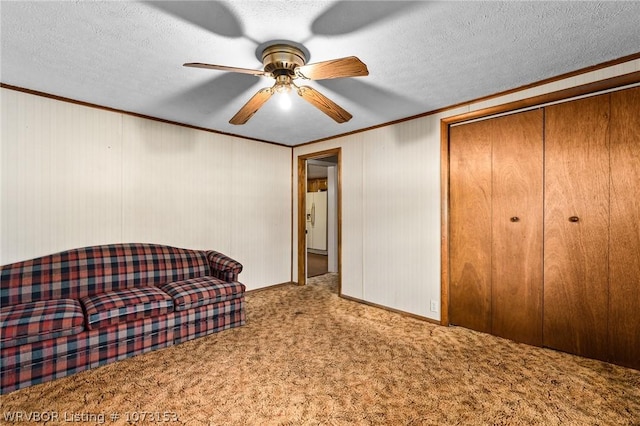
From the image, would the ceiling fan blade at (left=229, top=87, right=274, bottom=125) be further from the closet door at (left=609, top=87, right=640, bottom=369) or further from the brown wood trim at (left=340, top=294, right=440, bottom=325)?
the brown wood trim at (left=340, top=294, right=440, bottom=325)

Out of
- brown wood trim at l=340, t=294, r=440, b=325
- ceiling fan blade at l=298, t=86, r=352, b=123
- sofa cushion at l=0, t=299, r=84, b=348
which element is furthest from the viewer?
brown wood trim at l=340, t=294, r=440, b=325

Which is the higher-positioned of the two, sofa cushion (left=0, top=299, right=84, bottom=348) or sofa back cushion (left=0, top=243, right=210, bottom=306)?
sofa back cushion (left=0, top=243, right=210, bottom=306)

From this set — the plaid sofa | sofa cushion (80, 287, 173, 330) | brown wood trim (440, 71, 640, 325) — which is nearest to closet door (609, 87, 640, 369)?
brown wood trim (440, 71, 640, 325)

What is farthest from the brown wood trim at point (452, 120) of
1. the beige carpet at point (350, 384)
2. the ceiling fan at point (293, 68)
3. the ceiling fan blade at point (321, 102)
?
the ceiling fan at point (293, 68)

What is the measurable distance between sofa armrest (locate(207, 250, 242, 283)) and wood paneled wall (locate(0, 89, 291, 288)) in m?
0.48

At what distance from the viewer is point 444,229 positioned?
335 cm

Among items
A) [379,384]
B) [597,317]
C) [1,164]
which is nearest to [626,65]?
[597,317]

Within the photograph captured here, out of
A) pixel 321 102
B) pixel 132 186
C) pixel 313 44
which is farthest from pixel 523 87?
pixel 132 186

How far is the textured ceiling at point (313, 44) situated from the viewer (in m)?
1.70

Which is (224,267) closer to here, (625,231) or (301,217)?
(301,217)

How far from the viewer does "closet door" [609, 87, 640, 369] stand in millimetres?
2317

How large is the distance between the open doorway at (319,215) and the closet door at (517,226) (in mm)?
2120

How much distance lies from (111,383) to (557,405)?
3018 mm

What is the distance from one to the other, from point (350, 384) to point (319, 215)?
6.57 metres
